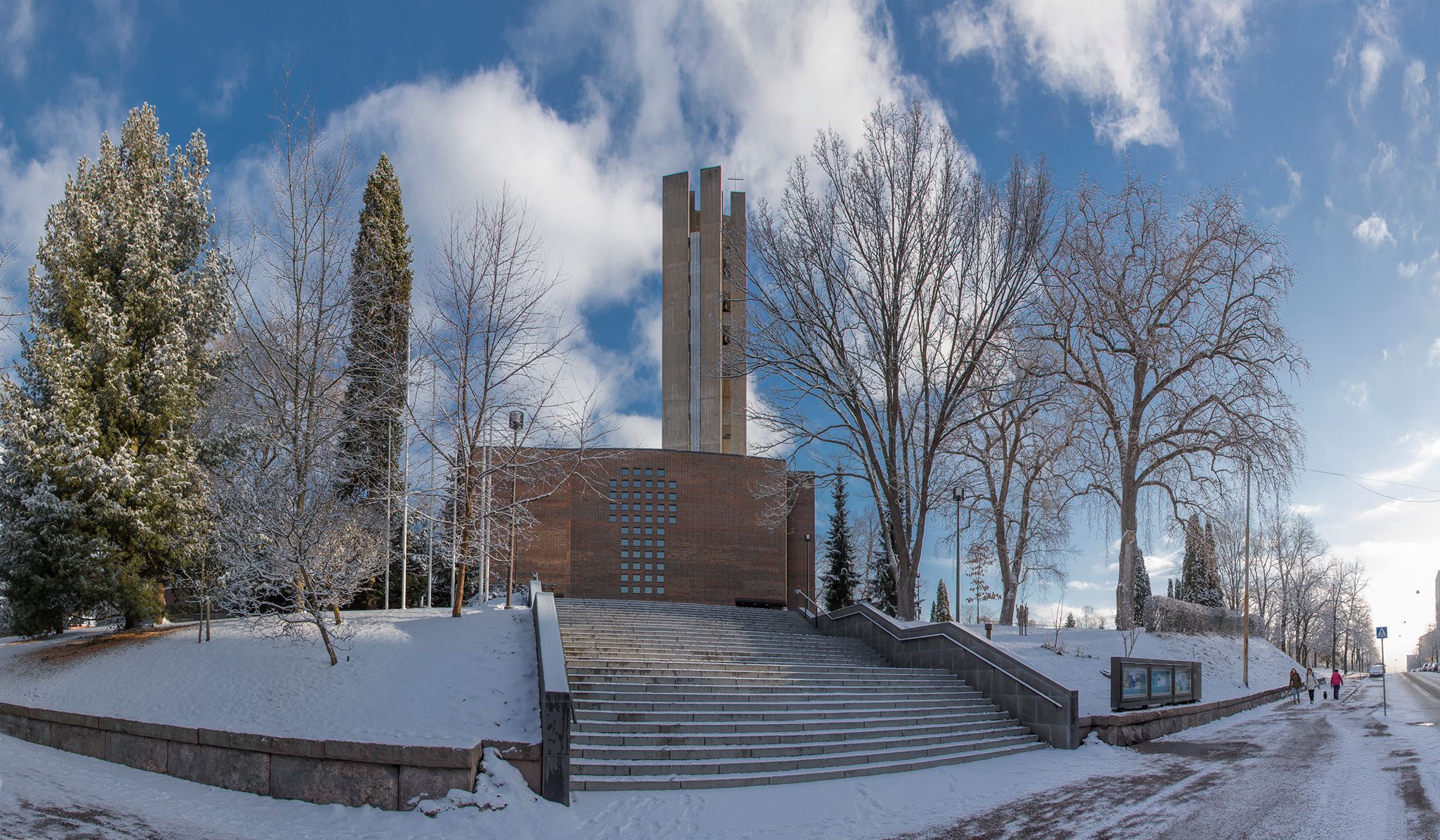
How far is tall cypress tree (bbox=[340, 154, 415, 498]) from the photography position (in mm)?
17172

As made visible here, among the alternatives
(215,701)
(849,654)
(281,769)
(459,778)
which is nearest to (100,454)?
(215,701)

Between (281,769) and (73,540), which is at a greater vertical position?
(73,540)

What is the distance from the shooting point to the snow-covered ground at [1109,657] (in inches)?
748

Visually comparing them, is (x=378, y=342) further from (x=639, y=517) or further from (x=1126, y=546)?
(x=1126, y=546)

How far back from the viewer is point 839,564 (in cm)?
4416

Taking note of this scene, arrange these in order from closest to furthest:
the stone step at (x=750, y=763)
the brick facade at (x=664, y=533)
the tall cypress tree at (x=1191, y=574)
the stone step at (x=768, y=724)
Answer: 1. the stone step at (x=750, y=763)
2. the stone step at (x=768, y=724)
3. the brick facade at (x=664, y=533)
4. the tall cypress tree at (x=1191, y=574)

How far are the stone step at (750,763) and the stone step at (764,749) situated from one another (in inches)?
2.1

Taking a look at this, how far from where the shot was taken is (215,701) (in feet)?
37.6

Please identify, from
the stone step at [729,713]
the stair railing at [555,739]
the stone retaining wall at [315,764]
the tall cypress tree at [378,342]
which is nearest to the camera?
the stone retaining wall at [315,764]

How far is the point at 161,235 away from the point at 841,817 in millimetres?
17950

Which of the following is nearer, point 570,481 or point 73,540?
point 73,540

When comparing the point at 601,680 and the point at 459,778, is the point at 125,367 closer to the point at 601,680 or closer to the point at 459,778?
the point at 601,680

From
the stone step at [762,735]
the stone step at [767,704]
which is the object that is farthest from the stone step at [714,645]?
the stone step at [762,735]

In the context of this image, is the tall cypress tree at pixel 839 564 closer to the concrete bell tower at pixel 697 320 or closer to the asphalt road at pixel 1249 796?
the concrete bell tower at pixel 697 320
